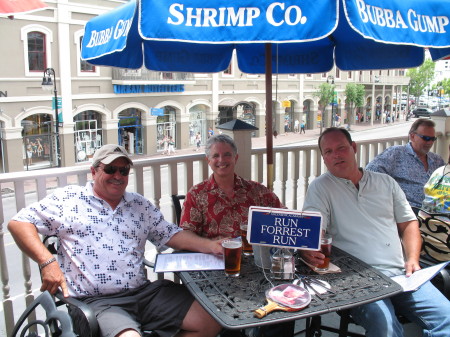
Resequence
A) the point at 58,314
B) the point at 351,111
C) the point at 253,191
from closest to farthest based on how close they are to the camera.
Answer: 1. the point at 58,314
2. the point at 253,191
3. the point at 351,111

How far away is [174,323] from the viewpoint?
195cm

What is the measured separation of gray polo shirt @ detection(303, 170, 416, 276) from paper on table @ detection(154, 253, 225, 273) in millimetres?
581

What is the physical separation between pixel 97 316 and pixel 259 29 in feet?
4.70

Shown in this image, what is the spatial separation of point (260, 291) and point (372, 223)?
0.87m

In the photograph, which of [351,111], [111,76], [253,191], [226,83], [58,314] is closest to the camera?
[58,314]

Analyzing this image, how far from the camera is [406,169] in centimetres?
326

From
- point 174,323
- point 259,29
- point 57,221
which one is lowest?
point 174,323

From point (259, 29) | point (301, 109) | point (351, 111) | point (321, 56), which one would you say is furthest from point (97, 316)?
point (351, 111)

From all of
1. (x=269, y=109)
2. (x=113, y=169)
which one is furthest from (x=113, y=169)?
(x=269, y=109)

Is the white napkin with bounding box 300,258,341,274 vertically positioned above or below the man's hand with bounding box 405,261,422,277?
above

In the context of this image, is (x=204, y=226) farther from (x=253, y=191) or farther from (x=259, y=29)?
(x=259, y=29)

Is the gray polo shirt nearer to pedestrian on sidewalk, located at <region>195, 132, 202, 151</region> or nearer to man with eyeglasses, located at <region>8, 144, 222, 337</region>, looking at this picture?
man with eyeglasses, located at <region>8, 144, 222, 337</region>

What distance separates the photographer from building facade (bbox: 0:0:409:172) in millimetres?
17422

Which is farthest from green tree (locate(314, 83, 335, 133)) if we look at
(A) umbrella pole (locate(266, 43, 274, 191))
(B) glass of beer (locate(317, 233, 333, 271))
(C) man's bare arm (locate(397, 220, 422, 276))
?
(B) glass of beer (locate(317, 233, 333, 271))
